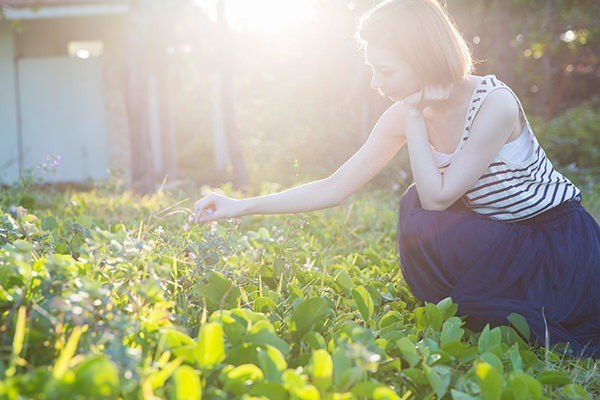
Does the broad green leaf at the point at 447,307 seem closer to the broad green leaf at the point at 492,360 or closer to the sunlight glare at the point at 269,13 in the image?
the broad green leaf at the point at 492,360

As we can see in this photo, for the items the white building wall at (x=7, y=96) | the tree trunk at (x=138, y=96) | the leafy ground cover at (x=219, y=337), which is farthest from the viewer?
the white building wall at (x=7, y=96)

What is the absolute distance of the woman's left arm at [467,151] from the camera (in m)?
2.35

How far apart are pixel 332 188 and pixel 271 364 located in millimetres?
1216

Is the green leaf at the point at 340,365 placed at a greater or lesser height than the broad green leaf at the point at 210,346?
lesser

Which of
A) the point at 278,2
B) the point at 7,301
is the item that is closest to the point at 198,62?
the point at 278,2

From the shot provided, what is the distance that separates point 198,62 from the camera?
12742 mm

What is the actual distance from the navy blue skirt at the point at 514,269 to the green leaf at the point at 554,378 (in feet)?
1.62

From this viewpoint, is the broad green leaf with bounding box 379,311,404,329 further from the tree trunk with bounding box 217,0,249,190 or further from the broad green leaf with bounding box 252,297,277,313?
the tree trunk with bounding box 217,0,249,190

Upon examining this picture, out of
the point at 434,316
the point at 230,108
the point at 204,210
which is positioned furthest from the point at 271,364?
the point at 230,108

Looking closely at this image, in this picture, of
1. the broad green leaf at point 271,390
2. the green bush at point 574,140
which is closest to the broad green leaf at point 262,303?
the broad green leaf at point 271,390

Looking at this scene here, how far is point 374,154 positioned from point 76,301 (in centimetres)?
148

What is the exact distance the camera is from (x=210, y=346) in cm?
145

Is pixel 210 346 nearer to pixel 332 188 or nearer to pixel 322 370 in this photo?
pixel 322 370

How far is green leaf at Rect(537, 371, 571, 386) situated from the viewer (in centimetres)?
179
